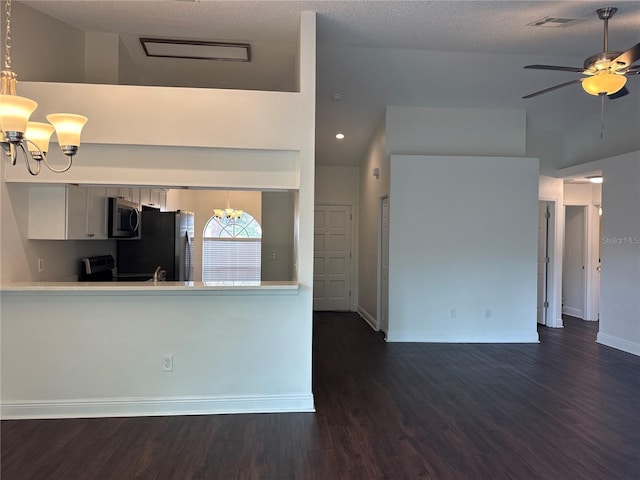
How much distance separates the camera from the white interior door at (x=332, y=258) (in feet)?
24.5

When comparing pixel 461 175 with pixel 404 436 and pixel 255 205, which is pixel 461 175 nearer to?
pixel 404 436

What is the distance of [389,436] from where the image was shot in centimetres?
275

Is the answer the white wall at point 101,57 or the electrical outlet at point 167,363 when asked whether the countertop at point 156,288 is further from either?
the white wall at point 101,57

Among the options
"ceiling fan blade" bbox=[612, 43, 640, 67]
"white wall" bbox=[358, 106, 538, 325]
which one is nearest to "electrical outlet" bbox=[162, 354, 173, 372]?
"white wall" bbox=[358, 106, 538, 325]

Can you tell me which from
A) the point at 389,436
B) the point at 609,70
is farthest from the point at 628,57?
the point at 389,436

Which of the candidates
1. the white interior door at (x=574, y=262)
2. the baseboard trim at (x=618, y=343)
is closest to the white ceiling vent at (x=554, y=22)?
the baseboard trim at (x=618, y=343)

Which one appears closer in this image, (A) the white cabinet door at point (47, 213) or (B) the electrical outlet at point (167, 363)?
(B) the electrical outlet at point (167, 363)

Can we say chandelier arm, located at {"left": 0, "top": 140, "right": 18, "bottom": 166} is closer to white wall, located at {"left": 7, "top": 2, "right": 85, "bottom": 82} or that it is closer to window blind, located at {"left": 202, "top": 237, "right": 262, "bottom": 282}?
white wall, located at {"left": 7, "top": 2, "right": 85, "bottom": 82}

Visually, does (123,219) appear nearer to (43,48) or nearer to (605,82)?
(43,48)

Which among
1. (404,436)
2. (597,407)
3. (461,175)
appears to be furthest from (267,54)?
(597,407)

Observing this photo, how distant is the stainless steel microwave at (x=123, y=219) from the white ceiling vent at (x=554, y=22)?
432 centimetres

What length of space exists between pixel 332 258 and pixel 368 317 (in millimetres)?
1491

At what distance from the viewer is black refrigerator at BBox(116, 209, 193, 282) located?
198 inches

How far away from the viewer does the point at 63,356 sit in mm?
2979
